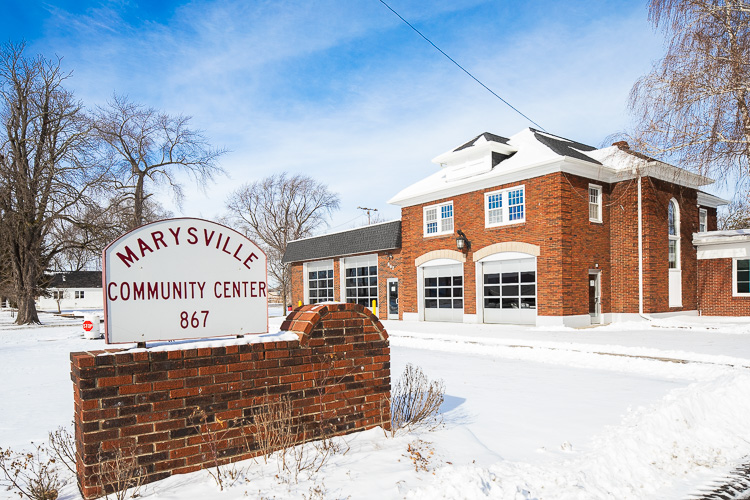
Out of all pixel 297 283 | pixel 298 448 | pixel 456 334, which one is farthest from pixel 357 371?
pixel 297 283

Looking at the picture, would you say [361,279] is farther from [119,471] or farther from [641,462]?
[119,471]

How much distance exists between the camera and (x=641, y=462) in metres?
4.52

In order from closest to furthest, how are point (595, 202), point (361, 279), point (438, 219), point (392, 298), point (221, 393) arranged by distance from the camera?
point (221, 393) → point (595, 202) → point (438, 219) → point (392, 298) → point (361, 279)

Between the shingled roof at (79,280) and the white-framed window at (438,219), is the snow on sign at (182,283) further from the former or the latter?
the shingled roof at (79,280)

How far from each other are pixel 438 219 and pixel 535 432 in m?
18.2

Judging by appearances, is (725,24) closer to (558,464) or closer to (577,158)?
(577,158)

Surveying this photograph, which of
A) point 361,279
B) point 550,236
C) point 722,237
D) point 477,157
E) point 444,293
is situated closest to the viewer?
point 550,236

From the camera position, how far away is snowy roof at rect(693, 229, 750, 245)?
20.8m

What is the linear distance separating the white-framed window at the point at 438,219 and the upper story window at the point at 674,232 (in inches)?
374

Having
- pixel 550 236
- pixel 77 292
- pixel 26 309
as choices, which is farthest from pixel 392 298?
pixel 77 292

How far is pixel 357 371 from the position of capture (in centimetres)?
498

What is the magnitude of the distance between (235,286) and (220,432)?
1.32m

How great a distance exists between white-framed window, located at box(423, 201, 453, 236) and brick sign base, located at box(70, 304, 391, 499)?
18.0 metres

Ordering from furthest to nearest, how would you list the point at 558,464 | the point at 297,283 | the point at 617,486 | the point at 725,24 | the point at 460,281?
the point at 297,283 < the point at 460,281 < the point at 725,24 < the point at 558,464 < the point at 617,486
